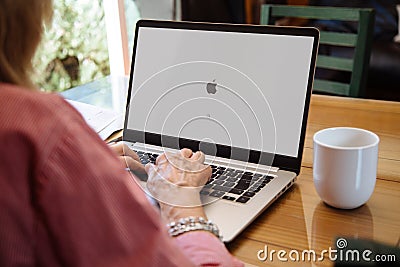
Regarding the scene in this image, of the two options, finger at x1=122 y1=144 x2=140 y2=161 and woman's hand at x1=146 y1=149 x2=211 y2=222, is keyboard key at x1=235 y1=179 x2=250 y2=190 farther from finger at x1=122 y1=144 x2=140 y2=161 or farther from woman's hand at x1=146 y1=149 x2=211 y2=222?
finger at x1=122 y1=144 x2=140 y2=161

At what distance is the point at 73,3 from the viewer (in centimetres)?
288

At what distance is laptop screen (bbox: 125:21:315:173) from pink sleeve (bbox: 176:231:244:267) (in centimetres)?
35

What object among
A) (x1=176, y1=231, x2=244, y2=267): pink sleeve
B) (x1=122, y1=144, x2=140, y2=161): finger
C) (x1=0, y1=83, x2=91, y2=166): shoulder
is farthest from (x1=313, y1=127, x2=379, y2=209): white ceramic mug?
(x1=0, y1=83, x2=91, y2=166): shoulder

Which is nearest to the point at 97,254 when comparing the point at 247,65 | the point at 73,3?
the point at 247,65

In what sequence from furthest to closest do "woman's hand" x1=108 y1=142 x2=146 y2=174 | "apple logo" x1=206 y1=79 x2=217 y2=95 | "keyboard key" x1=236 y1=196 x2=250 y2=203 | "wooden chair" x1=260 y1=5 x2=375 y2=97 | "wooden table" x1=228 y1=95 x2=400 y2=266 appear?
"wooden chair" x1=260 y1=5 x2=375 y2=97, "apple logo" x1=206 y1=79 x2=217 y2=95, "woman's hand" x1=108 y1=142 x2=146 y2=174, "keyboard key" x1=236 y1=196 x2=250 y2=203, "wooden table" x1=228 y1=95 x2=400 y2=266

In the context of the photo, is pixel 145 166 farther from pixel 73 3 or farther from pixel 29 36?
pixel 73 3

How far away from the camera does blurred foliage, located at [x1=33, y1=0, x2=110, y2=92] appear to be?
9.57ft

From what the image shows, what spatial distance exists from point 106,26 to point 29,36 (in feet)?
7.31

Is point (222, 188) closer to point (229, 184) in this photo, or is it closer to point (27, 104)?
point (229, 184)

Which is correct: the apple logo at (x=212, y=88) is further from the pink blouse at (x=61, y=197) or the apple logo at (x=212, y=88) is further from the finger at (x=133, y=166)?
the pink blouse at (x=61, y=197)

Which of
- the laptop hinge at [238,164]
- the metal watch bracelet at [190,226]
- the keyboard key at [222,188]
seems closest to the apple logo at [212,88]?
the laptop hinge at [238,164]

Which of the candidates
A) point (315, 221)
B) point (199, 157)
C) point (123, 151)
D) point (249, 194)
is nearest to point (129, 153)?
point (123, 151)

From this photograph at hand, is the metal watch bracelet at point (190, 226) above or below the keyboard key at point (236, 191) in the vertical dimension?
above

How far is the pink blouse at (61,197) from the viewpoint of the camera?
0.46 meters
